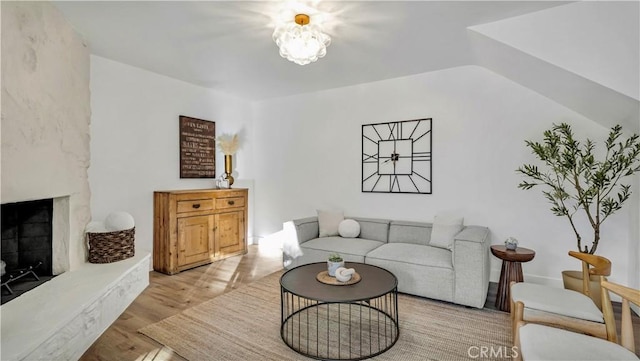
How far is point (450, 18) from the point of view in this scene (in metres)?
2.52

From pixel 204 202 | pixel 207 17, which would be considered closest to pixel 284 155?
pixel 204 202

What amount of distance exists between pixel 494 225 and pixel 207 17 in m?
3.52

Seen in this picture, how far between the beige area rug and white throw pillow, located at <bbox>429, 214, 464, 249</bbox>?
66cm

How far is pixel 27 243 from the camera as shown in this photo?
7.86 feet

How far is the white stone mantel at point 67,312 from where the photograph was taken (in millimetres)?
1584

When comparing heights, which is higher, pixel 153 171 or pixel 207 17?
pixel 207 17

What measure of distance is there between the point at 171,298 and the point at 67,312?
1222mm

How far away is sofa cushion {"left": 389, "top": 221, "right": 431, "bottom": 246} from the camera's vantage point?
3.62m

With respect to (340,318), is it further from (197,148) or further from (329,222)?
(197,148)

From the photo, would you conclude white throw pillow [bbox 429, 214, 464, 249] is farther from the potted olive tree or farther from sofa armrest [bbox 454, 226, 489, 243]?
the potted olive tree

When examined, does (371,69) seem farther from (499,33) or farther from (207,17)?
(207,17)

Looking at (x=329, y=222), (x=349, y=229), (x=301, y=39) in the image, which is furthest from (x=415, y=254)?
(x=301, y=39)

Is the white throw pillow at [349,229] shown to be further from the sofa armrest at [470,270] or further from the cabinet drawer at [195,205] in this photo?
the cabinet drawer at [195,205]

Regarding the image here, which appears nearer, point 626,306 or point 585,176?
point 626,306
